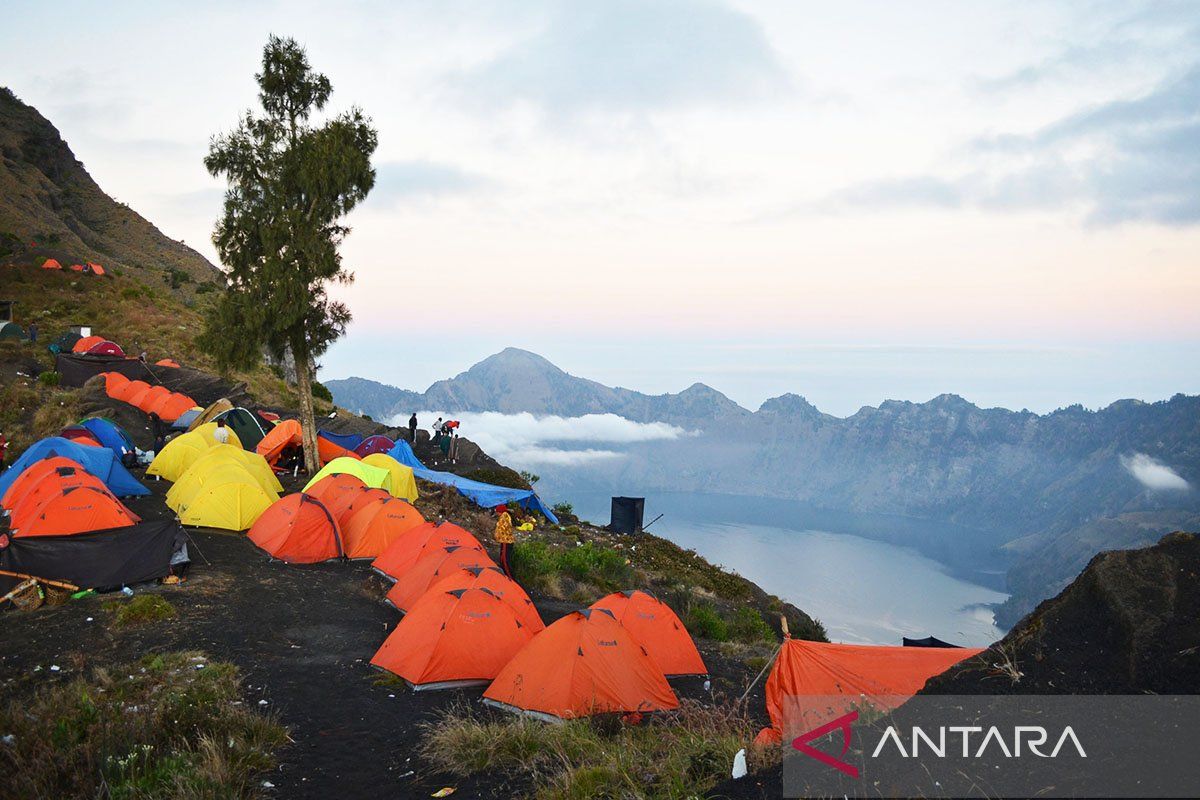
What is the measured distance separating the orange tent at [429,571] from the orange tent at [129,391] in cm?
2473

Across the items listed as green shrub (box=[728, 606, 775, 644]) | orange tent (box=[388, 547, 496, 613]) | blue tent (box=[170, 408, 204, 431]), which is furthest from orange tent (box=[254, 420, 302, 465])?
green shrub (box=[728, 606, 775, 644])

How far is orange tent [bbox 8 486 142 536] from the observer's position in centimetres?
1471

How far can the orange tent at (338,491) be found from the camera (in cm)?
1936

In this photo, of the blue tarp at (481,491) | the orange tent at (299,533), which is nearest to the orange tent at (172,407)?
the blue tarp at (481,491)

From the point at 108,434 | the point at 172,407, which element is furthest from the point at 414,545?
the point at 172,407

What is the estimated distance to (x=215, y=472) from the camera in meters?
19.5

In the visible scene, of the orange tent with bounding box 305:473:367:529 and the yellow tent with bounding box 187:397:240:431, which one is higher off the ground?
the yellow tent with bounding box 187:397:240:431

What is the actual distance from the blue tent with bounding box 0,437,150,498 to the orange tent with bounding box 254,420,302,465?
20.7 feet

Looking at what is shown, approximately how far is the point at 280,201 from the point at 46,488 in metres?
11.8

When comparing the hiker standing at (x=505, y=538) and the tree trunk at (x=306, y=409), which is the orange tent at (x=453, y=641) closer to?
the hiker standing at (x=505, y=538)

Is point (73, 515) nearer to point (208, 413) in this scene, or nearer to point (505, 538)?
point (505, 538)

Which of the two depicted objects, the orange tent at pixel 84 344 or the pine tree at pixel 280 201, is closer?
the pine tree at pixel 280 201

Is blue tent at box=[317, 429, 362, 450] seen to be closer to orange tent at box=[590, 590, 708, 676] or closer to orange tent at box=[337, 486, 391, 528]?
orange tent at box=[337, 486, 391, 528]

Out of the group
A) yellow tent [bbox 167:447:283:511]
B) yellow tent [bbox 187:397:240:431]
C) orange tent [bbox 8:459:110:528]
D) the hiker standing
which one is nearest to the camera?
orange tent [bbox 8:459:110:528]
